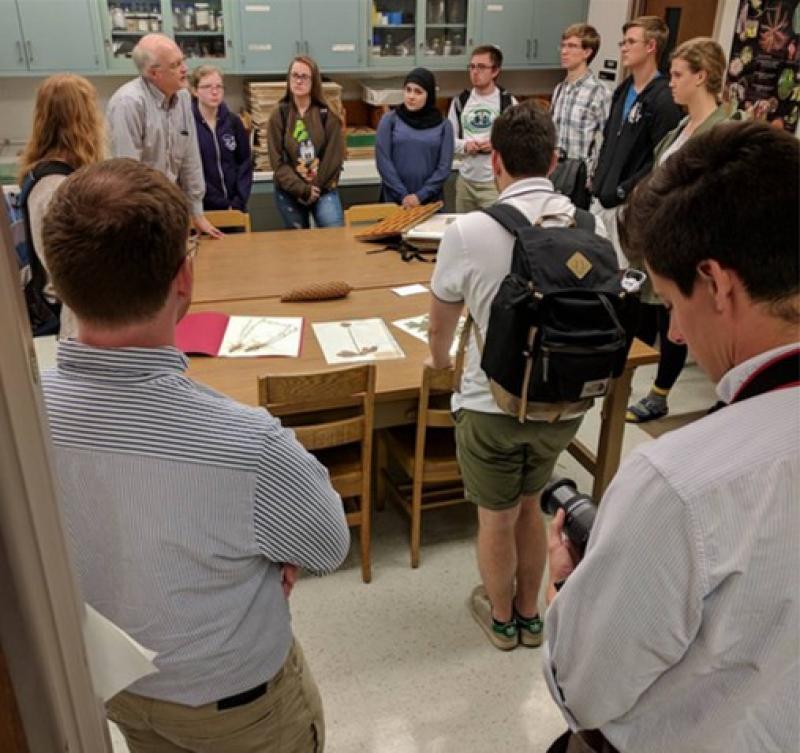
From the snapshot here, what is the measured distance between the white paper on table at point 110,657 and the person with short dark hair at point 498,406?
128 cm

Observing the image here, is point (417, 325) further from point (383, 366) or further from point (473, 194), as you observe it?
point (473, 194)

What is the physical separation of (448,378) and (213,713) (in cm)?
132

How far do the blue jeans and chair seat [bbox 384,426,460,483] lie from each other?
84.5 inches

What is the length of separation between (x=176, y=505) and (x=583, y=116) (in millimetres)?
4254

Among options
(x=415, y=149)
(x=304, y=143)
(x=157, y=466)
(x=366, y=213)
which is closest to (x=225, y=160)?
(x=304, y=143)

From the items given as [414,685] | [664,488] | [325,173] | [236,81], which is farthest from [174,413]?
[236,81]

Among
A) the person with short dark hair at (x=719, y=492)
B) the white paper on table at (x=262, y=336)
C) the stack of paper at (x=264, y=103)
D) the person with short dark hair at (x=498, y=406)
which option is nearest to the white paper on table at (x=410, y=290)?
the white paper on table at (x=262, y=336)

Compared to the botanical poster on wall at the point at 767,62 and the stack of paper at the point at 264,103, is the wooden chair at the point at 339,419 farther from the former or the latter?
the stack of paper at the point at 264,103

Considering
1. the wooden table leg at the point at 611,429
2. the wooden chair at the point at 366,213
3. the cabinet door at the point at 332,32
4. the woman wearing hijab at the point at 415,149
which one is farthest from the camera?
the cabinet door at the point at 332,32

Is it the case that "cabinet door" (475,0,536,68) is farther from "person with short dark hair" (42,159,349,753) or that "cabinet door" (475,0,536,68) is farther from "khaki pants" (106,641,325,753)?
"khaki pants" (106,641,325,753)

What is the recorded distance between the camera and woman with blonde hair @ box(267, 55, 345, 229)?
4371mm

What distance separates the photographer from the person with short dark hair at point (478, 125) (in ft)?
15.3

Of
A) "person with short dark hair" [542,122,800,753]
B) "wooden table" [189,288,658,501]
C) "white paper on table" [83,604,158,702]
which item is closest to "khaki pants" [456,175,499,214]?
"wooden table" [189,288,658,501]

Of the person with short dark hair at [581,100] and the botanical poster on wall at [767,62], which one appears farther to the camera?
the person with short dark hair at [581,100]
